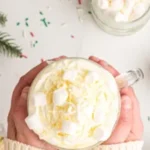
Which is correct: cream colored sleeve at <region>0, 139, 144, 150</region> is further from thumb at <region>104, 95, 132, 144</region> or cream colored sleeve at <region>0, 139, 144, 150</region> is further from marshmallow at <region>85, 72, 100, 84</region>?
marshmallow at <region>85, 72, 100, 84</region>

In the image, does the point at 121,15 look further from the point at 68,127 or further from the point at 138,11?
the point at 68,127

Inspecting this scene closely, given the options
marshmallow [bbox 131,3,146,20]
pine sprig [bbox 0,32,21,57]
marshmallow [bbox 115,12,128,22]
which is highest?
marshmallow [bbox 131,3,146,20]

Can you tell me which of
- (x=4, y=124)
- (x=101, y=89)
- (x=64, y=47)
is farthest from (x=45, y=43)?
(x=101, y=89)

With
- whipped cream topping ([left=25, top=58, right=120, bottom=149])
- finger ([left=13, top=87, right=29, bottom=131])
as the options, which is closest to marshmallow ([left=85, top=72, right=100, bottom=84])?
whipped cream topping ([left=25, top=58, right=120, bottom=149])

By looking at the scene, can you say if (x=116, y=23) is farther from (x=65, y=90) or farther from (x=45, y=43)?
(x=65, y=90)

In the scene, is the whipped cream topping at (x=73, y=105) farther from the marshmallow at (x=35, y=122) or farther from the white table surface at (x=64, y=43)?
the white table surface at (x=64, y=43)

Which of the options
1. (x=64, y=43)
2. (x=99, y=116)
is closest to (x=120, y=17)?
(x=64, y=43)

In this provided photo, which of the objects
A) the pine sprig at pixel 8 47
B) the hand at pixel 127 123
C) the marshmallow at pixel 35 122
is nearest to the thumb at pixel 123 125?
the hand at pixel 127 123
